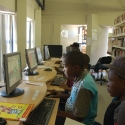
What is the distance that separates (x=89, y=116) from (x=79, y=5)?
6522mm

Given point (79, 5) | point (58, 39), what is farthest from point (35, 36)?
point (79, 5)

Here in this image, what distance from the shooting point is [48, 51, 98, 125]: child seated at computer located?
→ 57.3 inches

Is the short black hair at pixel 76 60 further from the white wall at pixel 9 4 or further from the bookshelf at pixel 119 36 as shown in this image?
the bookshelf at pixel 119 36

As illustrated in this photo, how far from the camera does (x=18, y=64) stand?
1824 mm

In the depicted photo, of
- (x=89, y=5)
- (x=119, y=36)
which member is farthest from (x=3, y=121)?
(x=89, y=5)

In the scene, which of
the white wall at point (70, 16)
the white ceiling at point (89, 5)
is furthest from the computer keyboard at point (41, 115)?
the white ceiling at point (89, 5)

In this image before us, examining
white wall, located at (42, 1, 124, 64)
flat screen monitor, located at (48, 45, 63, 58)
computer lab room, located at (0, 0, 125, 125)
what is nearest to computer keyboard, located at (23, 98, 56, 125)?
computer lab room, located at (0, 0, 125, 125)

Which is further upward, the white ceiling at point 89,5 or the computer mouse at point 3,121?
→ the white ceiling at point 89,5

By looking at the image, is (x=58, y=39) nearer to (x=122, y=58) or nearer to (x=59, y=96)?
(x=59, y=96)

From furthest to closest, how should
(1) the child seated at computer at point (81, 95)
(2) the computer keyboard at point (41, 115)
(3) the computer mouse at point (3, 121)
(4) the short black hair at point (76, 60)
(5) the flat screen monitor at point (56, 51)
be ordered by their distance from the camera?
(5) the flat screen monitor at point (56, 51) < (4) the short black hair at point (76, 60) < (1) the child seated at computer at point (81, 95) < (2) the computer keyboard at point (41, 115) < (3) the computer mouse at point (3, 121)

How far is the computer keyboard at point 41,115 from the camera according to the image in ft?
4.43

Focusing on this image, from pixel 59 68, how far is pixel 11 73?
2.20m

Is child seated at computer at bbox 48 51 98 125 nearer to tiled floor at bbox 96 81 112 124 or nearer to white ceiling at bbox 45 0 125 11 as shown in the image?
tiled floor at bbox 96 81 112 124

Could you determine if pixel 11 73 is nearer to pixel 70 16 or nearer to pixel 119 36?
pixel 119 36
